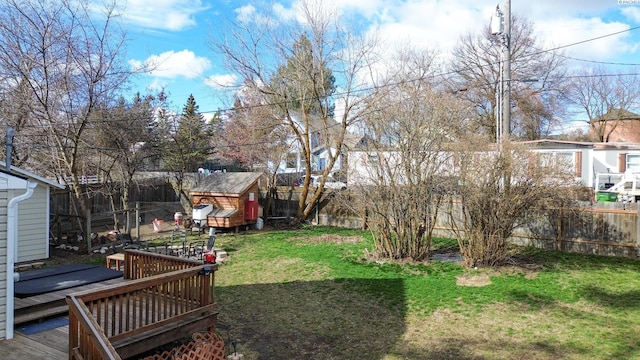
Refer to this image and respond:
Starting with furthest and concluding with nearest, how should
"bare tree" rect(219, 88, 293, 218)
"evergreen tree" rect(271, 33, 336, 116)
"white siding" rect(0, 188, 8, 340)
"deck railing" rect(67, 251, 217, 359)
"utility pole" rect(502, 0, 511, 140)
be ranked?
"bare tree" rect(219, 88, 293, 218) < "evergreen tree" rect(271, 33, 336, 116) < "utility pole" rect(502, 0, 511, 140) < "white siding" rect(0, 188, 8, 340) < "deck railing" rect(67, 251, 217, 359)

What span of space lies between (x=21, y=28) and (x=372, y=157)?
371 inches

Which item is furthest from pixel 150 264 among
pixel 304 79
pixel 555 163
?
pixel 304 79

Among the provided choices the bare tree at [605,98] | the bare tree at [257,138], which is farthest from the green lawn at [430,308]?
the bare tree at [605,98]

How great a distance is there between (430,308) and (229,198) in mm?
10062

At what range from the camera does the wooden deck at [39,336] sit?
456 centimetres

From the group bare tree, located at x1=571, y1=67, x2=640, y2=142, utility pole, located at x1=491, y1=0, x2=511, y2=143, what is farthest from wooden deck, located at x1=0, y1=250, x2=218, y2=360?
bare tree, located at x1=571, y1=67, x2=640, y2=142

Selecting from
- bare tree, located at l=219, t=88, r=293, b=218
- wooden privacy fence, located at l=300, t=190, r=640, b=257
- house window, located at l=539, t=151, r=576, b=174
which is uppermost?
bare tree, located at l=219, t=88, r=293, b=218

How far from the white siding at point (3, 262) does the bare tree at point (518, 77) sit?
2504 cm

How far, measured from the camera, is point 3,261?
16.1ft

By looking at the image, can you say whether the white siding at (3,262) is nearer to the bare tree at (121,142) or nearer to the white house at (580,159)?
the white house at (580,159)

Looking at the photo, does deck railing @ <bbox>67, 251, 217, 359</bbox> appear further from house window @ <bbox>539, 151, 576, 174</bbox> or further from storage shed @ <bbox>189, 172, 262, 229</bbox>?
storage shed @ <bbox>189, 172, 262, 229</bbox>

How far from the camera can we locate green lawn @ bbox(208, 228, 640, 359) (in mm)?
5865

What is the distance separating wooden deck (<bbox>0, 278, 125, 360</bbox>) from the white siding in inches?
8.7

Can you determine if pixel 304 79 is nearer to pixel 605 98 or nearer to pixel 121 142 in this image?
pixel 121 142
